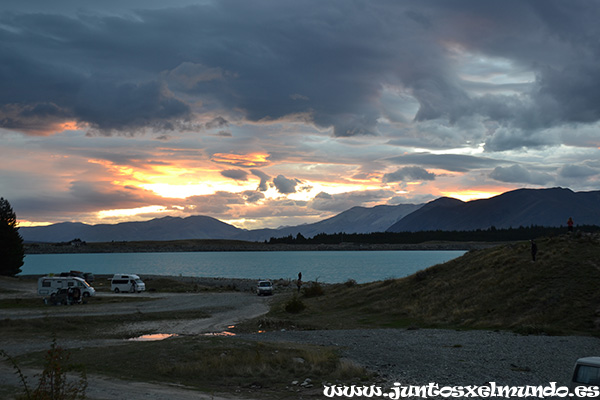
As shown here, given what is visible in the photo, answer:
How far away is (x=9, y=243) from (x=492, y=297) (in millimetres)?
86380

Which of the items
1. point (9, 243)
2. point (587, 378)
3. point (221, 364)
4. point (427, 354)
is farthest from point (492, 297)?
point (9, 243)

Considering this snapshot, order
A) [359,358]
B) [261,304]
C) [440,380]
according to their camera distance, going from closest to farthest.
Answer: [440,380], [359,358], [261,304]

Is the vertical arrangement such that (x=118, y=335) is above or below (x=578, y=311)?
below

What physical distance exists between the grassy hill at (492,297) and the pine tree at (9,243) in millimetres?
64586

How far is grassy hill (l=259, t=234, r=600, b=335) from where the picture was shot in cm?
3319

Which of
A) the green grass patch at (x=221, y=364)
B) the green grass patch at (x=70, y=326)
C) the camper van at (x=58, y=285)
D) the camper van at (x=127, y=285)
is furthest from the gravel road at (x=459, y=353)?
the camper van at (x=127, y=285)

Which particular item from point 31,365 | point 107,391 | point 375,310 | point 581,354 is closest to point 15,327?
point 31,365

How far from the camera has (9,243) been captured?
293 feet

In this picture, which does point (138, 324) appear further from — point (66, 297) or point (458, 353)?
point (458, 353)

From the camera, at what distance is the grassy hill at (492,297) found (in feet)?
109

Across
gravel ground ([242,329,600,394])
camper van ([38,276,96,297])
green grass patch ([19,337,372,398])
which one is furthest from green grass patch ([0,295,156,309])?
gravel ground ([242,329,600,394])

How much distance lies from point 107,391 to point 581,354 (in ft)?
72.5

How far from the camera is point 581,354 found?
78.2ft

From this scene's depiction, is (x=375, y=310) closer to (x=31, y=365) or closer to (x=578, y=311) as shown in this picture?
(x=578, y=311)
